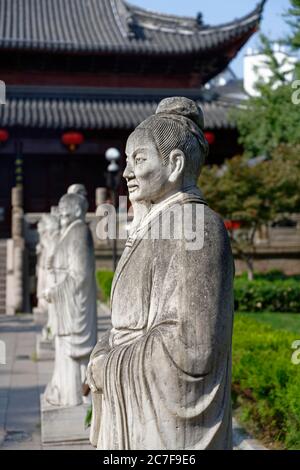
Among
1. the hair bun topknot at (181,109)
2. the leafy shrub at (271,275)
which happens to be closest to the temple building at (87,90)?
the leafy shrub at (271,275)

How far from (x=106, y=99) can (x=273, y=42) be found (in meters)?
15.2

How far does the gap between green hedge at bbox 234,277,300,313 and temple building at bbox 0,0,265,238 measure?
11161 millimetres

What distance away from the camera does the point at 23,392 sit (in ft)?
33.6

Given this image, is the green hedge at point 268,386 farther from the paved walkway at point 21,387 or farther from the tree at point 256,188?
the tree at point 256,188

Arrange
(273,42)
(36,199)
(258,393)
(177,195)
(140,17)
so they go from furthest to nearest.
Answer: (140,17), (36,199), (273,42), (258,393), (177,195)

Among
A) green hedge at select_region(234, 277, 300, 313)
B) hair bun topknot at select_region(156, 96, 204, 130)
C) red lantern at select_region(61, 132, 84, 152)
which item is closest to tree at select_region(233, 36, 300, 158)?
green hedge at select_region(234, 277, 300, 313)

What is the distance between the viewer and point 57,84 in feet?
95.5

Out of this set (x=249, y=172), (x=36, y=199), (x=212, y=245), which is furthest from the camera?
(x=36, y=199)

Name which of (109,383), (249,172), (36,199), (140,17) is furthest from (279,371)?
(140,17)

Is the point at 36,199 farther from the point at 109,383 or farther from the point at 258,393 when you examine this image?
the point at 109,383

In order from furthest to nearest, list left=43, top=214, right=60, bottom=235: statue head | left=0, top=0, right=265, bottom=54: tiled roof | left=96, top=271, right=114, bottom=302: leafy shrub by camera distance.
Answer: left=0, top=0, right=265, bottom=54: tiled roof < left=96, top=271, right=114, bottom=302: leafy shrub < left=43, top=214, right=60, bottom=235: statue head

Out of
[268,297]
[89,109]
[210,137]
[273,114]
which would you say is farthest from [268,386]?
[89,109]

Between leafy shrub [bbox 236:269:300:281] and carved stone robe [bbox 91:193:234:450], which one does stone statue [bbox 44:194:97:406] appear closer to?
carved stone robe [bbox 91:193:234:450]

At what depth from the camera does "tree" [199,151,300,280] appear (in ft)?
63.2
